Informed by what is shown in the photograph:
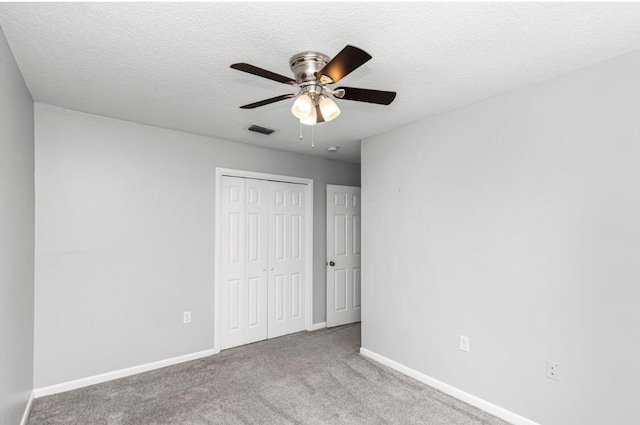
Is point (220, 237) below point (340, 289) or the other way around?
the other way around

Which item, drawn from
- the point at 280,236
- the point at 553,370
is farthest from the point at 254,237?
the point at 553,370

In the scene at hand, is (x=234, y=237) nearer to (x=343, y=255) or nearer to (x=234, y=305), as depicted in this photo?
(x=234, y=305)

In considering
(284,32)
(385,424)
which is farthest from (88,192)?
(385,424)

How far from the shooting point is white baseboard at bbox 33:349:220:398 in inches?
108

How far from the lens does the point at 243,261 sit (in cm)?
395

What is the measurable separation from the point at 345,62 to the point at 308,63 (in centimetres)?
48

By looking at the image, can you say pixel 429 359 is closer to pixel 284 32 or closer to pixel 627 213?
pixel 627 213

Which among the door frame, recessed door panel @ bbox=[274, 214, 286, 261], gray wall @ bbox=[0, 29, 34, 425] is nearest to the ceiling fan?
gray wall @ bbox=[0, 29, 34, 425]

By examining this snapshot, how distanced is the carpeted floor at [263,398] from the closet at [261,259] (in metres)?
0.54

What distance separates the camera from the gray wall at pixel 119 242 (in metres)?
2.78

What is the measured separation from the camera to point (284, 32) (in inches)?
67.8

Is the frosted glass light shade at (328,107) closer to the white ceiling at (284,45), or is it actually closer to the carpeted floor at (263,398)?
the white ceiling at (284,45)

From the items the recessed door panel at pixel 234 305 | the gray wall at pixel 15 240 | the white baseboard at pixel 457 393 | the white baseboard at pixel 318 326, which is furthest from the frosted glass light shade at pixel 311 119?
the white baseboard at pixel 318 326

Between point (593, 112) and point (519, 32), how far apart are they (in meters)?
0.79
